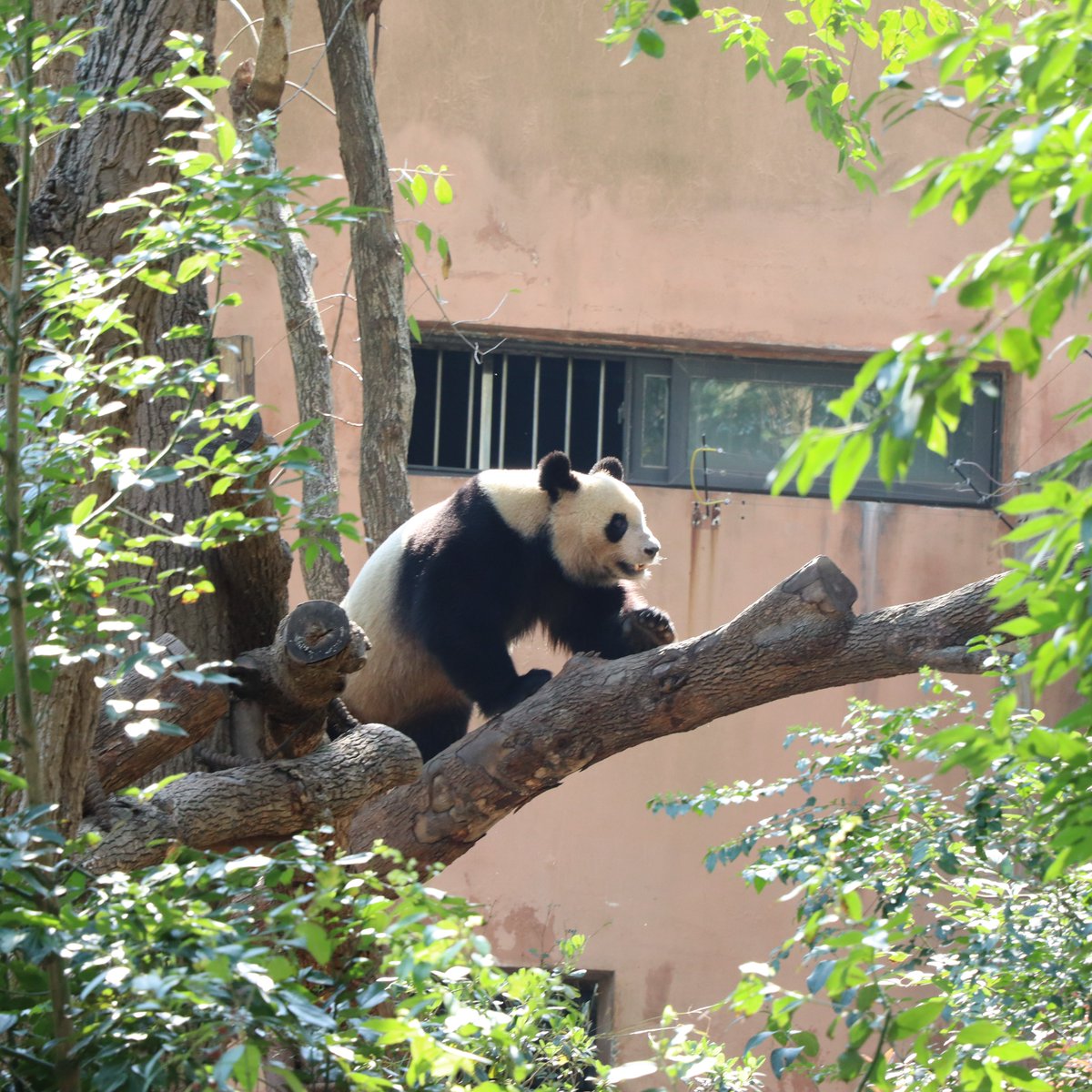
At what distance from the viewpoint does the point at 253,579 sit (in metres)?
3.90

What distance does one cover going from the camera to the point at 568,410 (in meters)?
8.18

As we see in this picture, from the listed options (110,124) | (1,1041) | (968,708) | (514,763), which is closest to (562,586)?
(514,763)

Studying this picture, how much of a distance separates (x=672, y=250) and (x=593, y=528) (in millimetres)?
3295

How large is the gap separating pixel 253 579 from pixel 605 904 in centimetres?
441

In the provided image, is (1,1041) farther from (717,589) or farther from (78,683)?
(717,589)

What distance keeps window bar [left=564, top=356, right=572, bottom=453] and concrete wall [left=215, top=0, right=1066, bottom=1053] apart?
0.92 ft

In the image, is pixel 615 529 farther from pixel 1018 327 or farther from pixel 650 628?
pixel 1018 327

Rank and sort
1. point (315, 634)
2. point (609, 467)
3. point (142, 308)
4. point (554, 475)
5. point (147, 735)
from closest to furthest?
point (142, 308), point (147, 735), point (315, 634), point (554, 475), point (609, 467)

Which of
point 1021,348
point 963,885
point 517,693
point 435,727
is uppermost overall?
point 1021,348

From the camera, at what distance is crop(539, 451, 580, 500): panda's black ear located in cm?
546

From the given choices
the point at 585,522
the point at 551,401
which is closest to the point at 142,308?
the point at 585,522

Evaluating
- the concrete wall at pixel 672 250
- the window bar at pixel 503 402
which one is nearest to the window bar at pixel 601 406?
the concrete wall at pixel 672 250

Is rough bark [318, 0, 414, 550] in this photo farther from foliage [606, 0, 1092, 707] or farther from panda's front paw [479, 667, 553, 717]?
foliage [606, 0, 1092, 707]

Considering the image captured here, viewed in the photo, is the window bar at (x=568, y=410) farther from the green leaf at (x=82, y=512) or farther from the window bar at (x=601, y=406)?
the green leaf at (x=82, y=512)
